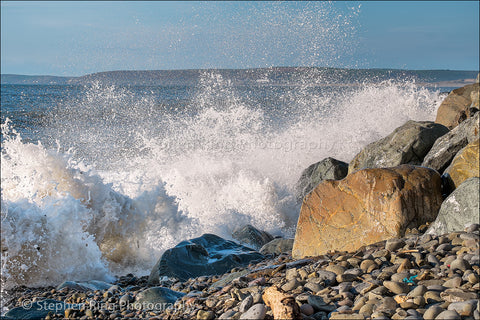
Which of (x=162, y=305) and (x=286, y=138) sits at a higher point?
(x=286, y=138)

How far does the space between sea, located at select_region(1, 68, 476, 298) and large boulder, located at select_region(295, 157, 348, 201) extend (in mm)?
300

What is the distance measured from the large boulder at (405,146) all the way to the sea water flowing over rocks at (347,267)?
710 millimetres

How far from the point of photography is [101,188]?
705cm

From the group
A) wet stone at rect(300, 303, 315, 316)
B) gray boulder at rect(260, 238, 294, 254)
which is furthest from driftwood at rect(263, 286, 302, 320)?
gray boulder at rect(260, 238, 294, 254)

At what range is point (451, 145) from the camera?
5.46 meters

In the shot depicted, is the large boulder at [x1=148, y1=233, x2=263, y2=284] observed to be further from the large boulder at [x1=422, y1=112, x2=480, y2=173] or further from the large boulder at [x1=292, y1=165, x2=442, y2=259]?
the large boulder at [x1=422, y1=112, x2=480, y2=173]

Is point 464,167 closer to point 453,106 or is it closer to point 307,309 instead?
point 307,309

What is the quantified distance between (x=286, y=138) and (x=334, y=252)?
7.16 m

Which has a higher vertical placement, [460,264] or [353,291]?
[460,264]

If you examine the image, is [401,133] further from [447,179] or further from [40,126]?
[40,126]

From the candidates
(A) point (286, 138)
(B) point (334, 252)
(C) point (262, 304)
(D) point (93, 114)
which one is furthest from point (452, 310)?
(D) point (93, 114)

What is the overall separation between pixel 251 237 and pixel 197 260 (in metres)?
1.69

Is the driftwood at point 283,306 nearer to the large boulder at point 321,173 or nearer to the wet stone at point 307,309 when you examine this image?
the wet stone at point 307,309

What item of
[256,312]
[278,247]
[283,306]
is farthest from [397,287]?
[278,247]
